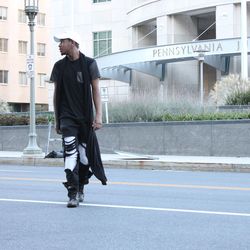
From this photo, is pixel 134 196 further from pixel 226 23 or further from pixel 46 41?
pixel 46 41

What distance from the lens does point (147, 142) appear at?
70.1 ft

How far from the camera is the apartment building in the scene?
66.2m

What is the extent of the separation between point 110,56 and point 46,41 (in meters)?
30.3

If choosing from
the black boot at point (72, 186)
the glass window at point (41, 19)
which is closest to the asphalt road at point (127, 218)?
the black boot at point (72, 186)

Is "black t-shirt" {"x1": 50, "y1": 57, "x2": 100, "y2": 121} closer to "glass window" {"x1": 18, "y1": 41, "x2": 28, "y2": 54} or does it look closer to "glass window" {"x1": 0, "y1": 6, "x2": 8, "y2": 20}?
"glass window" {"x1": 0, "y1": 6, "x2": 8, "y2": 20}

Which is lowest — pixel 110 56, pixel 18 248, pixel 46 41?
pixel 18 248

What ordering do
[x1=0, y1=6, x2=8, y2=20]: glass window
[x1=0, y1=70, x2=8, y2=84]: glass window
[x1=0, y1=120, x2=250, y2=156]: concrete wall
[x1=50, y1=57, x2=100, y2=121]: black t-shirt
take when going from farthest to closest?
1. [x1=0, y1=6, x2=8, y2=20]: glass window
2. [x1=0, y1=70, x2=8, y2=84]: glass window
3. [x1=0, y1=120, x2=250, y2=156]: concrete wall
4. [x1=50, y1=57, x2=100, y2=121]: black t-shirt

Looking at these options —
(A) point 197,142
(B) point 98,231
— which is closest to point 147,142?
(A) point 197,142

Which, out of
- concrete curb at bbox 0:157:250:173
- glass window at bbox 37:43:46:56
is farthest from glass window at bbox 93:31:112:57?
concrete curb at bbox 0:157:250:173

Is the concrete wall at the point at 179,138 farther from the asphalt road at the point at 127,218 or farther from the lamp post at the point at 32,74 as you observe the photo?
the asphalt road at the point at 127,218

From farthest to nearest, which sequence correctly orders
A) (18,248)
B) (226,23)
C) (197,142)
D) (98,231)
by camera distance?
(226,23)
(197,142)
(98,231)
(18,248)

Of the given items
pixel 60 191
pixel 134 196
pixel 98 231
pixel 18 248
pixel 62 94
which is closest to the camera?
pixel 18 248

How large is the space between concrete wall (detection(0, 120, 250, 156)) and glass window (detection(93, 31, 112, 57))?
28.0 meters

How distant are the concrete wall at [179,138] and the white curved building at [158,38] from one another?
10.9 m
